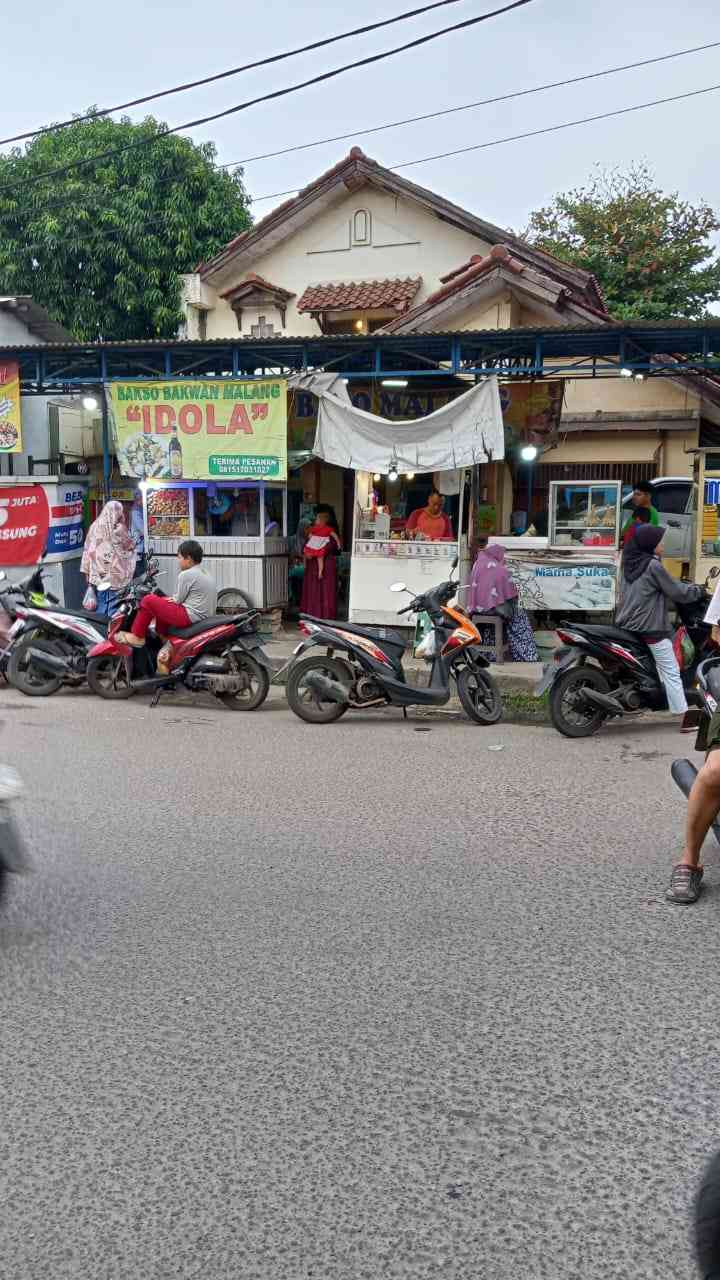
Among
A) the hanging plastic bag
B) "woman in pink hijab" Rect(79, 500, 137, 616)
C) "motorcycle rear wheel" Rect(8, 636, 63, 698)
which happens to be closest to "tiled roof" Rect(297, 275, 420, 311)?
"woman in pink hijab" Rect(79, 500, 137, 616)

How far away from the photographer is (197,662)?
9672 millimetres

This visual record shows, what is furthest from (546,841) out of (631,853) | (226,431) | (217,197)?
(217,197)

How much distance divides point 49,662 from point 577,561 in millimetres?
6411

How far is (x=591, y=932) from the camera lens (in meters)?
4.27

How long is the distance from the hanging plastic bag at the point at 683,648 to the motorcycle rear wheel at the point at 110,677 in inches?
200

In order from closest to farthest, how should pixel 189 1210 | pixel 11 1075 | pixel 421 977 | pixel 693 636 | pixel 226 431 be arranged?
1. pixel 189 1210
2. pixel 11 1075
3. pixel 421 977
4. pixel 693 636
5. pixel 226 431

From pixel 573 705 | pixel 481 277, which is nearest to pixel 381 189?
pixel 481 277

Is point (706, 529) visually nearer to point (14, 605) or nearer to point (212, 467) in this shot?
point (212, 467)

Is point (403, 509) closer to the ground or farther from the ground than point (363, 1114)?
farther from the ground

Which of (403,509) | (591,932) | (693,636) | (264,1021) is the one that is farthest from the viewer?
(403,509)

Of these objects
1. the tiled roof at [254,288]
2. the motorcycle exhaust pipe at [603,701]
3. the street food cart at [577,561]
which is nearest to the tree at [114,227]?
the tiled roof at [254,288]

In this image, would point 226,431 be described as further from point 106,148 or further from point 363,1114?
point 106,148

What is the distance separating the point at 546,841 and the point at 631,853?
0.44 m

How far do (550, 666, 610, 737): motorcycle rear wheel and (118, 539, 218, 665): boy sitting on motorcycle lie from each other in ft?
11.6
